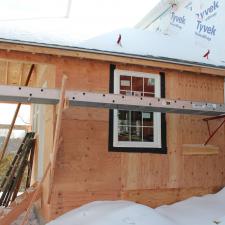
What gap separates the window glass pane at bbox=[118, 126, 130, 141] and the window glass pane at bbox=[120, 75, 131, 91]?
0.94 m

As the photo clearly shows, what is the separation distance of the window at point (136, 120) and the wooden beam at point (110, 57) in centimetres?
33

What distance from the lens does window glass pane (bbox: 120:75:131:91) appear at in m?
7.98

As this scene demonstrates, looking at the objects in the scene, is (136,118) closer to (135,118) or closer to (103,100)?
(135,118)

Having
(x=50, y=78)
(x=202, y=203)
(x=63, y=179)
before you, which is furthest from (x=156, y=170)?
(x=50, y=78)

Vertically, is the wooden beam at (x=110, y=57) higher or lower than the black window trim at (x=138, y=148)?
higher

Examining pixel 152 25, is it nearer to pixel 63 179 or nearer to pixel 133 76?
pixel 133 76

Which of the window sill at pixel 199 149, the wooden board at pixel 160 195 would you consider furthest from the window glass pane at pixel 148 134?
the wooden board at pixel 160 195

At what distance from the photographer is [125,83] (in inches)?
316

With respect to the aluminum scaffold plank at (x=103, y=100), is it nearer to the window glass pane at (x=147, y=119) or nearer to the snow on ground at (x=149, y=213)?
the window glass pane at (x=147, y=119)

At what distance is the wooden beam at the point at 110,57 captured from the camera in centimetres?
702

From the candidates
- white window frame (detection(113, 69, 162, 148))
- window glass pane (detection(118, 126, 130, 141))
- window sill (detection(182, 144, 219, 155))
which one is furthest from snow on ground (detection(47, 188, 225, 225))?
window glass pane (detection(118, 126, 130, 141))

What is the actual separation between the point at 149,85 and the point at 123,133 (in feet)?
4.56

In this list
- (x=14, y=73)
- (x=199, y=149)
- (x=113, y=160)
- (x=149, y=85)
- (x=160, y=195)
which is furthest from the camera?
(x=14, y=73)

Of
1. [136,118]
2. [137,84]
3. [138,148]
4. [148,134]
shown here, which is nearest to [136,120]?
[136,118]
